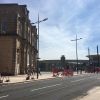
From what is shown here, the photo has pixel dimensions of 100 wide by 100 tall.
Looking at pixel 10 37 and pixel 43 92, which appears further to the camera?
pixel 10 37

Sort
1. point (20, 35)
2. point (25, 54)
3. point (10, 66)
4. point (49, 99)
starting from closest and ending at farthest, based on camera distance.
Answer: point (49, 99), point (10, 66), point (20, 35), point (25, 54)

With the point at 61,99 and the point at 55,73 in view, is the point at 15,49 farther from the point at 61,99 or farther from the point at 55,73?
the point at 61,99

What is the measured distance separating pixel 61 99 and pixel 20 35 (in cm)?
5103

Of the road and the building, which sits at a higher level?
the building

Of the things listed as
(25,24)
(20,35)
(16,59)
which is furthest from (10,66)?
(25,24)

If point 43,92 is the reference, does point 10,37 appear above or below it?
above

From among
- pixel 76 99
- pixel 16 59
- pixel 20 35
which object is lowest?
pixel 76 99

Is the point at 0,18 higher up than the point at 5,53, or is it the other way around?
the point at 0,18

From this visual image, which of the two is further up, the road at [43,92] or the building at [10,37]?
the building at [10,37]

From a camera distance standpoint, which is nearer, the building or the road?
the road

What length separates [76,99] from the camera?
2244cm

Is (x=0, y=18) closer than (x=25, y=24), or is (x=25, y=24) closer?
(x=0, y=18)

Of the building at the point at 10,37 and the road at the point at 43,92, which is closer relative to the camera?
the road at the point at 43,92

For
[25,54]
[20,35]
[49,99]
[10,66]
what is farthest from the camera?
[25,54]
